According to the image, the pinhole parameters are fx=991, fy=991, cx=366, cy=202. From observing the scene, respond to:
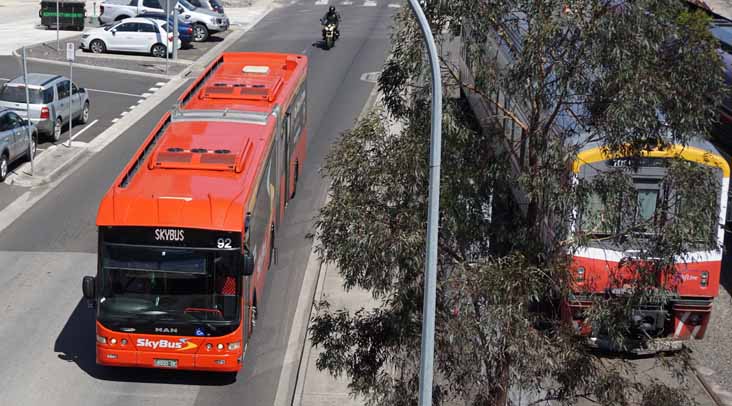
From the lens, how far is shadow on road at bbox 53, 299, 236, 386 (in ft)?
55.5

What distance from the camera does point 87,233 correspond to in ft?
76.3

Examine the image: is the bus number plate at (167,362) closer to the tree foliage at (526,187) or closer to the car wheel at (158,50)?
Result: the tree foliage at (526,187)

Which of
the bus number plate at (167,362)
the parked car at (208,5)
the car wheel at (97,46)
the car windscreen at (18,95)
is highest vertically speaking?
the parked car at (208,5)

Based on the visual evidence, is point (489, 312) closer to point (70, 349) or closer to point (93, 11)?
point (70, 349)

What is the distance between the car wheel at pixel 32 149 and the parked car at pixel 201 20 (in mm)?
19388

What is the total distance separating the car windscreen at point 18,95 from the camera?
3008 cm

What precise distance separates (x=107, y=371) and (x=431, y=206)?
364 inches

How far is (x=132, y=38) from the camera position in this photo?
43938 mm

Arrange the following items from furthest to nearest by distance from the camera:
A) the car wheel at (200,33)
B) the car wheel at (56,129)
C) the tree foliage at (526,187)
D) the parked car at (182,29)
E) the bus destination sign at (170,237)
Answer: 1. the car wheel at (200,33)
2. the parked car at (182,29)
3. the car wheel at (56,129)
4. the bus destination sign at (170,237)
5. the tree foliage at (526,187)

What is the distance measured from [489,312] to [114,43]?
3656cm

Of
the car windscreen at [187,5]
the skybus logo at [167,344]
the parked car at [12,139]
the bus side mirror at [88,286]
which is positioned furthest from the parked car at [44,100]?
the car windscreen at [187,5]

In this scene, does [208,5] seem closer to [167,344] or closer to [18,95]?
[18,95]

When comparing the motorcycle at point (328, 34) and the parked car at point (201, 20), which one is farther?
the parked car at point (201, 20)

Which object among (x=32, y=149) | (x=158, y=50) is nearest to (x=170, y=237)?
(x=32, y=149)
